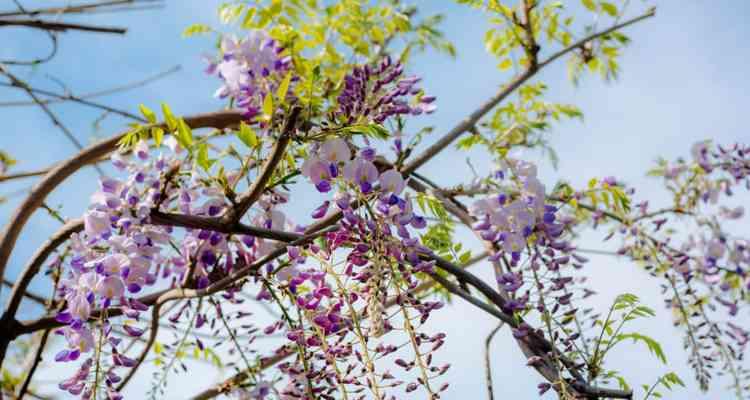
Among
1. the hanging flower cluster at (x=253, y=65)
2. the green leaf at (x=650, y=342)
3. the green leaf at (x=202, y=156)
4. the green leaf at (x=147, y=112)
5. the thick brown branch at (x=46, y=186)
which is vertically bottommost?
the green leaf at (x=650, y=342)

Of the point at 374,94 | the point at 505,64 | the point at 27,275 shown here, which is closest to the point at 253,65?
the point at 374,94

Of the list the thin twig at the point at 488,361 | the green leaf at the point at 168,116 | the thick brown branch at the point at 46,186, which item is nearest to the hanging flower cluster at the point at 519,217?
the thin twig at the point at 488,361

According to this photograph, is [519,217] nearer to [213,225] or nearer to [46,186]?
[213,225]

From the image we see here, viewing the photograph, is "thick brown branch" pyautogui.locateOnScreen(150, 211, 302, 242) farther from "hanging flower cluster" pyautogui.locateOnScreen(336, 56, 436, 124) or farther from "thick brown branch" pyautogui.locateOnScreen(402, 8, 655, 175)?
"thick brown branch" pyautogui.locateOnScreen(402, 8, 655, 175)

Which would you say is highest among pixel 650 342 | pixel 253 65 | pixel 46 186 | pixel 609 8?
pixel 609 8

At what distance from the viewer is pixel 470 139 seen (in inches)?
74.8

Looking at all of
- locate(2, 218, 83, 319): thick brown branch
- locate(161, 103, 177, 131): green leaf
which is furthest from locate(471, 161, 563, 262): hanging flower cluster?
locate(2, 218, 83, 319): thick brown branch

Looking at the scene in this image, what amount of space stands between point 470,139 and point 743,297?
1298mm

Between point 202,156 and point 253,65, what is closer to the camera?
point 202,156

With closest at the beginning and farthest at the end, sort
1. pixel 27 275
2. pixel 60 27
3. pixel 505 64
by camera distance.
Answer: pixel 27 275 → pixel 60 27 → pixel 505 64

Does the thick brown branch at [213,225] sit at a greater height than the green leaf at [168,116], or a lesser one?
lesser

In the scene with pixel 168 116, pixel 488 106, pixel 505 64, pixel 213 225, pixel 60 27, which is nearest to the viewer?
pixel 168 116

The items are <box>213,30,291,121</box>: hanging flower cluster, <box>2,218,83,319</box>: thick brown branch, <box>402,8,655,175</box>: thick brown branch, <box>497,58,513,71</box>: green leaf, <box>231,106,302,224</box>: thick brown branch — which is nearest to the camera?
<box>231,106,302,224</box>: thick brown branch

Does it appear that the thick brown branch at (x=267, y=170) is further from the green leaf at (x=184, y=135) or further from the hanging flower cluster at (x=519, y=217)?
the hanging flower cluster at (x=519, y=217)
